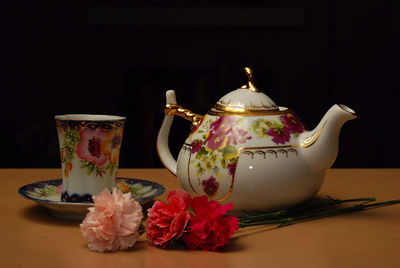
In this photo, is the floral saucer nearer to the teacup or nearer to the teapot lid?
the teacup

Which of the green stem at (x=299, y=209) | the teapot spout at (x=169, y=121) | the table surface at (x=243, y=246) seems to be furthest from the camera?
the teapot spout at (x=169, y=121)

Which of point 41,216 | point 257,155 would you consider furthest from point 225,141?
point 41,216

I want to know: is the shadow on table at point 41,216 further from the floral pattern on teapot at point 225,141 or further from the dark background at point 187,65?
the dark background at point 187,65

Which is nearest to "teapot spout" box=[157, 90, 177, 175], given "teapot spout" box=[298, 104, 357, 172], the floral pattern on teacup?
the floral pattern on teacup

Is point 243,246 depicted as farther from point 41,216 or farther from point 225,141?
point 41,216

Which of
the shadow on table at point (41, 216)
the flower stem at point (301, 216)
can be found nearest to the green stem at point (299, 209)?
the flower stem at point (301, 216)

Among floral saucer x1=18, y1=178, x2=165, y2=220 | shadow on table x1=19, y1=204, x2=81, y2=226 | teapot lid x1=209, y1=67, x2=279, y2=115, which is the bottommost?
shadow on table x1=19, y1=204, x2=81, y2=226

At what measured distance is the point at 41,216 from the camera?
0.78 m

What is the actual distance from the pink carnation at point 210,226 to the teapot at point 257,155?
0.12 metres

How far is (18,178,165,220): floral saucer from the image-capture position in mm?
736

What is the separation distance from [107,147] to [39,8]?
1.34m

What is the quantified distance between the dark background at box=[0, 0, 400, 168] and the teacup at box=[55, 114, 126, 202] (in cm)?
108

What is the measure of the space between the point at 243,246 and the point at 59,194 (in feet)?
1.07

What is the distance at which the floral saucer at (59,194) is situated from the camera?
74 centimetres
